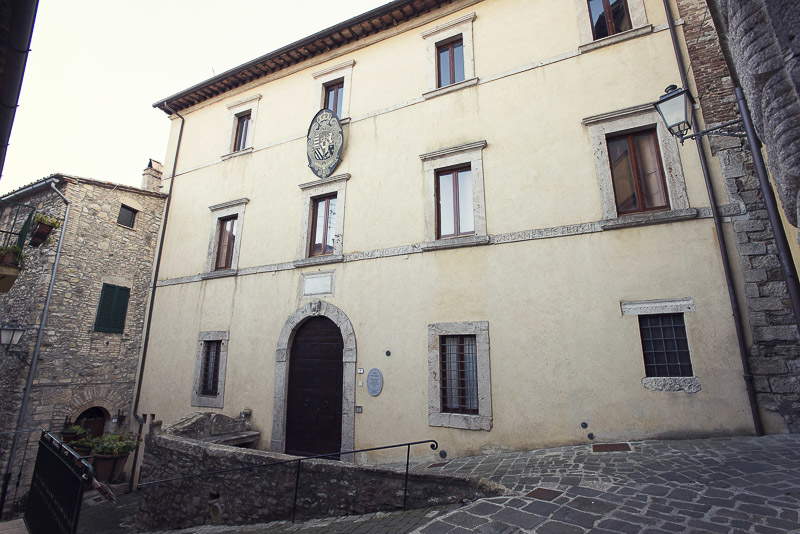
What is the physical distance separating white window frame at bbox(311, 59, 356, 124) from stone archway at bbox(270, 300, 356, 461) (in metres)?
4.71

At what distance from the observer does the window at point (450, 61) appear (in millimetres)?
8789

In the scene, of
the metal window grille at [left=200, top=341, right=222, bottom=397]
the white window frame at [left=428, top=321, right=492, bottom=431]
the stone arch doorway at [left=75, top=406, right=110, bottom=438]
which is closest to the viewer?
the white window frame at [left=428, top=321, right=492, bottom=431]

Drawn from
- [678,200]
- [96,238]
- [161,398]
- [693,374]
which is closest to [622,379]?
[693,374]

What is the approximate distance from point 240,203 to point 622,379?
31.5 feet

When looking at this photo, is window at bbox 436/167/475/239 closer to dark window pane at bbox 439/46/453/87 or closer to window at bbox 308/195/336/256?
dark window pane at bbox 439/46/453/87

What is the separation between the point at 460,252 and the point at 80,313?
10.0 meters

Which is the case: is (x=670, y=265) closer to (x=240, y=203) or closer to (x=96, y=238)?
(x=240, y=203)

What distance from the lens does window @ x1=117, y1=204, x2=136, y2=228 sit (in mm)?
11438

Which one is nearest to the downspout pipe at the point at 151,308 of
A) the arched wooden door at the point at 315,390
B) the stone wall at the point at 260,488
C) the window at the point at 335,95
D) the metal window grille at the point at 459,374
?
the stone wall at the point at 260,488

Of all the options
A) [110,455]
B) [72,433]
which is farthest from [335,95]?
[72,433]

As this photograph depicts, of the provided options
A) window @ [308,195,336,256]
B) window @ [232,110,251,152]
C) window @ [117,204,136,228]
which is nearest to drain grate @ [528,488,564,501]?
window @ [308,195,336,256]

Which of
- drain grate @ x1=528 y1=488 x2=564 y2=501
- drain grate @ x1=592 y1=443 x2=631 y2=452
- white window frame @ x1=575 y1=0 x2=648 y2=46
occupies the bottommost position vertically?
drain grate @ x1=528 y1=488 x2=564 y2=501

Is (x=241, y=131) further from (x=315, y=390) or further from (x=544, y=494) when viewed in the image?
(x=544, y=494)

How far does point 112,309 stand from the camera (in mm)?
10820
